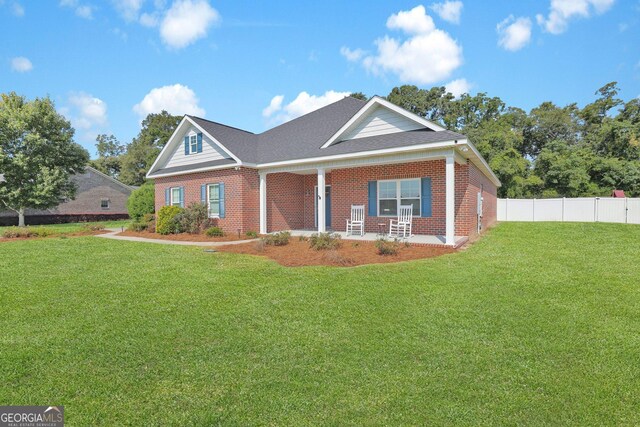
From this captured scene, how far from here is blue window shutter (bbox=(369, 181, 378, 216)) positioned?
13.4 m

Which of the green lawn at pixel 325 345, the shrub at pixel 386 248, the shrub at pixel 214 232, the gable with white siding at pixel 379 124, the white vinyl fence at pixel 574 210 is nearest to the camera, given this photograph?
the green lawn at pixel 325 345

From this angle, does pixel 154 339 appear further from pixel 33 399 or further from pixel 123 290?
pixel 123 290

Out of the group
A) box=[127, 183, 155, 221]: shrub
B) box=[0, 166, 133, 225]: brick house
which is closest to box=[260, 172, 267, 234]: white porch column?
box=[127, 183, 155, 221]: shrub

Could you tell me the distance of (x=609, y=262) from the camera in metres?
7.94

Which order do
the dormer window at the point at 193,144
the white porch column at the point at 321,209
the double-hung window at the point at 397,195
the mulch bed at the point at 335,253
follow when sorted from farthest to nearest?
the dormer window at the point at 193,144
the double-hung window at the point at 397,195
the white porch column at the point at 321,209
the mulch bed at the point at 335,253

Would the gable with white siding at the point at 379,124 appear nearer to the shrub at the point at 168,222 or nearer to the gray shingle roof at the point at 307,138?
the gray shingle roof at the point at 307,138

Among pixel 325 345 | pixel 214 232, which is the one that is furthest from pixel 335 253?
pixel 214 232

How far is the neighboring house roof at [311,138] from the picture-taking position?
35.9 feet

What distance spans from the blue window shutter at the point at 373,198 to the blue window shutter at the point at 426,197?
1811mm

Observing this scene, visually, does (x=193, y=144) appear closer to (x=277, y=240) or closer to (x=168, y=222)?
(x=168, y=222)

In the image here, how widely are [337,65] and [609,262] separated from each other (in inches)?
469

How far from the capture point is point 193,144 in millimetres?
15977

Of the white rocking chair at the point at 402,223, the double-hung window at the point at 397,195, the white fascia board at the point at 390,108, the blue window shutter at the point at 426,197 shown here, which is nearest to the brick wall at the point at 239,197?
the white fascia board at the point at 390,108

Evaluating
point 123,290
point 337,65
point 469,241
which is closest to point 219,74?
point 337,65
